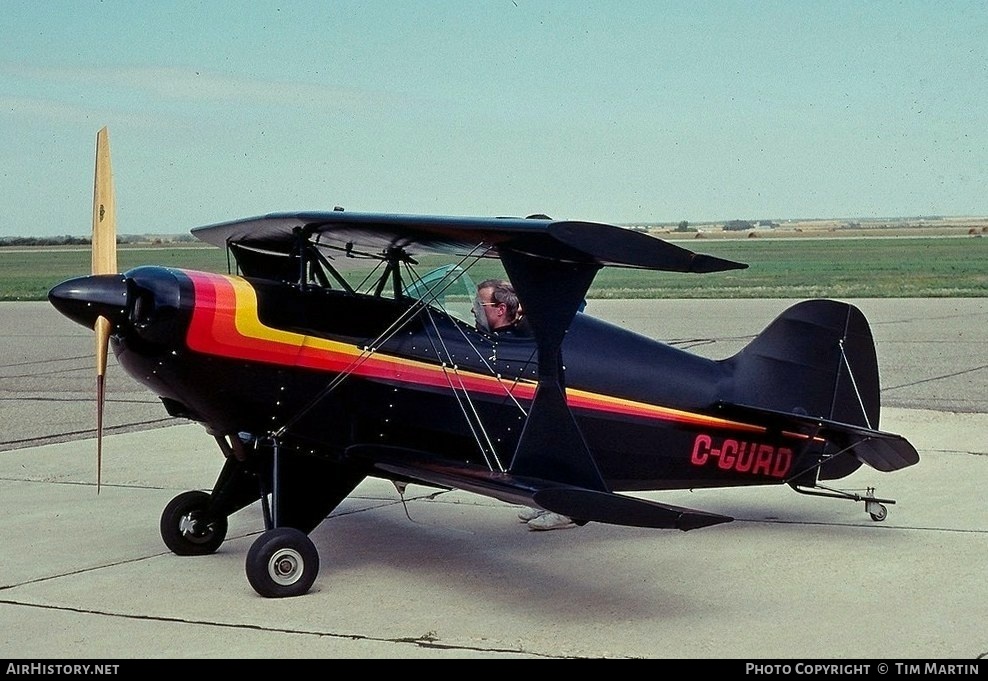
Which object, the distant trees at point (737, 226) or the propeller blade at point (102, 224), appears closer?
the propeller blade at point (102, 224)

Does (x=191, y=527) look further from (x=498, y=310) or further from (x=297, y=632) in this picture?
(x=498, y=310)

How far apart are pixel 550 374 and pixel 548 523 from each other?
1909mm

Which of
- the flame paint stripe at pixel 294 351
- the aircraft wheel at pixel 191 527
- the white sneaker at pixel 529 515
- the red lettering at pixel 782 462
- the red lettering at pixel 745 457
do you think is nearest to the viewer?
the flame paint stripe at pixel 294 351

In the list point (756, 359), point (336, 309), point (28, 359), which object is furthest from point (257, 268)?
point (28, 359)

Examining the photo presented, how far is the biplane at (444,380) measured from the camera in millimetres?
6344

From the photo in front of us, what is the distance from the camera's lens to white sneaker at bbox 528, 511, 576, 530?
8.02 meters

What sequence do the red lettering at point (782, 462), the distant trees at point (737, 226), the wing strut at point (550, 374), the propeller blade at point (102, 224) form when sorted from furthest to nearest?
the distant trees at point (737, 226) → the red lettering at point (782, 462) → the propeller blade at point (102, 224) → the wing strut at point (550, 374)

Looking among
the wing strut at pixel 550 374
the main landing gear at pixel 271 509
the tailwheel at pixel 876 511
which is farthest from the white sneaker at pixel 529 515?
the tailwheel at pixel 876 511

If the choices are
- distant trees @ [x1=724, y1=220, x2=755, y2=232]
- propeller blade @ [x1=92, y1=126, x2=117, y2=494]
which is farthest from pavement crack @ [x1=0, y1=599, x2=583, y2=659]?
distant trees @ [x1=724, y1=220, x2=755, y2=232]

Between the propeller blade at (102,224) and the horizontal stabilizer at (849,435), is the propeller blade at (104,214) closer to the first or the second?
the propeller blade at (102,224)

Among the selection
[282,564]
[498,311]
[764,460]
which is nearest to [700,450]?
[764,460]

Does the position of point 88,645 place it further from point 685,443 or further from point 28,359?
point 28,359

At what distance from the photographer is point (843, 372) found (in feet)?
26.8

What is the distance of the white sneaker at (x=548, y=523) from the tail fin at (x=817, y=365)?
1.47 m
